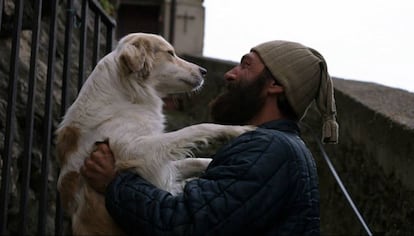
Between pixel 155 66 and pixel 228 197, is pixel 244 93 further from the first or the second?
pixel 155 66

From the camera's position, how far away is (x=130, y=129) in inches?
129

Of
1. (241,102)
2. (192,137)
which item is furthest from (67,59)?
(241,102)

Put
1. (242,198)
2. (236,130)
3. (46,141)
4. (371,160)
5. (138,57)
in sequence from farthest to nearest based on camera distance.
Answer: (371,160) < (46,141) < (138,57) < (236,130) < (242,198)

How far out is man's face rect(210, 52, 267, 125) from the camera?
2873 millimetres

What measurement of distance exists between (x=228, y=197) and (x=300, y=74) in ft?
2.13

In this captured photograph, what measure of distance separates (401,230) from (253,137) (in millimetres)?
2417

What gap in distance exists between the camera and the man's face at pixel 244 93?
2873 mm

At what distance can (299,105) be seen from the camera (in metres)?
2.88

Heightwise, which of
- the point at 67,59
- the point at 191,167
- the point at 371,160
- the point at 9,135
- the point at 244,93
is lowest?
the point at 371,160

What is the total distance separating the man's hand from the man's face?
0.50 meters

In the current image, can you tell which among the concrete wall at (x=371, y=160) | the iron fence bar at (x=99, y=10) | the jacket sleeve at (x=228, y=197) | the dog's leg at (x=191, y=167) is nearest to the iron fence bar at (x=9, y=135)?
the dog's leg at (x=191, y=167)

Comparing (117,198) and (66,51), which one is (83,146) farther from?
(66,51)

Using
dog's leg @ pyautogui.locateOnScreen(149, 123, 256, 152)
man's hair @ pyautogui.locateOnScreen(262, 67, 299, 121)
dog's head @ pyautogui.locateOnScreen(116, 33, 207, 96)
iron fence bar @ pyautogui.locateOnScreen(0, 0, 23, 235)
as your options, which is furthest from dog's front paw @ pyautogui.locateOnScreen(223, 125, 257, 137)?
iron fence bar @ pyautogui.locateOnScreen(0, 0, 23, 235)

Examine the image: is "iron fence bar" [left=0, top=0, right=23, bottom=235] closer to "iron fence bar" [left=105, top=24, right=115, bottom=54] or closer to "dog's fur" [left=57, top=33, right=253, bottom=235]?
"dog's fur" [left=57, top=33, right=253, bottom=235]
